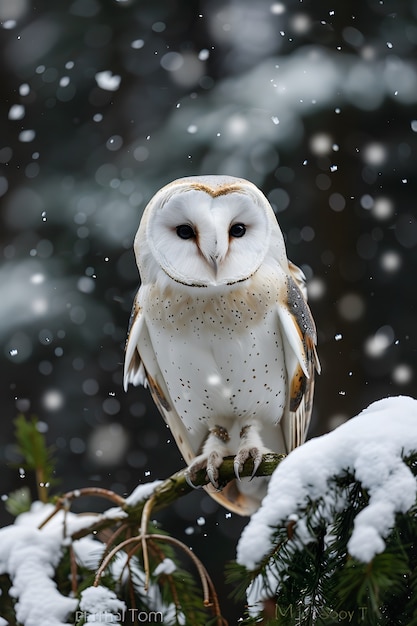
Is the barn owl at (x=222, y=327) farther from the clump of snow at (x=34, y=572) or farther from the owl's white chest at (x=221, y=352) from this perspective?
the clump of snow at (x=34, y=572)

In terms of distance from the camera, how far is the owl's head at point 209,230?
1.52m

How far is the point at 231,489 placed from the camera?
190cm

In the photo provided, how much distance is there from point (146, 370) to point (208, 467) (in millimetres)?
370

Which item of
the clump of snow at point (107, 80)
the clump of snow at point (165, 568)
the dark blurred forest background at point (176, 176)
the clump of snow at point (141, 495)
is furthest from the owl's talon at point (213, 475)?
the clump of snow at point (107, 80)

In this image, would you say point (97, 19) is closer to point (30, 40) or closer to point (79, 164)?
point (30, 40)

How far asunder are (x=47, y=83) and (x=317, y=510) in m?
2.77

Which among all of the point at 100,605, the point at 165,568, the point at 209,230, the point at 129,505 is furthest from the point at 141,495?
the point at 209,230

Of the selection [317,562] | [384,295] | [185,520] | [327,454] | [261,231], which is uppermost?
[327,454]

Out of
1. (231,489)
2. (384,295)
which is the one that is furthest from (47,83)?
(231,489)

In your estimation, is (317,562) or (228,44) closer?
(317,562)

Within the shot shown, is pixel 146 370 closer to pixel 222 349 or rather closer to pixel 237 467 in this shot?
pixel 222 349

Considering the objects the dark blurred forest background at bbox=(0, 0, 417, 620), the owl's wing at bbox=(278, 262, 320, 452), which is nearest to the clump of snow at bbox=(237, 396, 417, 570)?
the owl's wing at bbox=(278, 262, 320, 452)

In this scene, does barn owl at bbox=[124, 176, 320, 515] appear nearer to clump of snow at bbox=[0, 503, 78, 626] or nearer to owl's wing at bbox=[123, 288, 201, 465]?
owl's wing at bbox=[123, 288, 201, 465]

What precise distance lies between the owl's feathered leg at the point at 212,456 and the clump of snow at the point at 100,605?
30 cm
